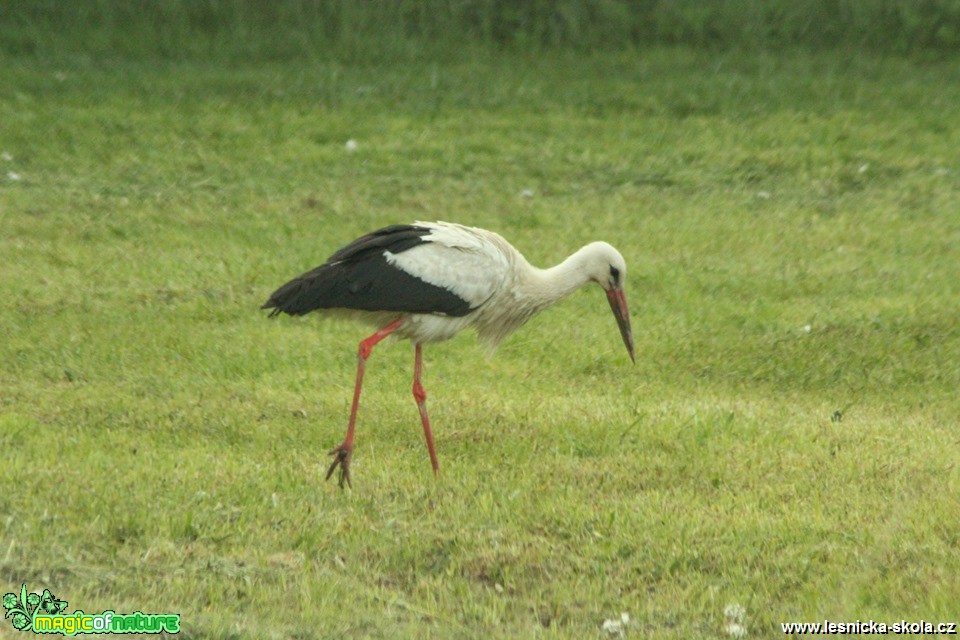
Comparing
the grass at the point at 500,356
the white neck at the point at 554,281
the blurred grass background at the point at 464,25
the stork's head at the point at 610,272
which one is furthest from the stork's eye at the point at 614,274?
the blurred grass background at the point at 464,25

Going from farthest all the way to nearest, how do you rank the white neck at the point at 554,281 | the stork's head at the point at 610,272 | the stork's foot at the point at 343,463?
the stork's head at the point at 610,272 → the white neck at the point at 554,281 → the stork's foot at the point at 343,463

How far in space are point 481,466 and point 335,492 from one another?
81 centimetres

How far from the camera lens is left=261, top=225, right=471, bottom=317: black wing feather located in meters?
6.40

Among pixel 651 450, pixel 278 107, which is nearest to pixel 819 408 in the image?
pixel 651 450

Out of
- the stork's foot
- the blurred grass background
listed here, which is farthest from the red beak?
the blurred grass background

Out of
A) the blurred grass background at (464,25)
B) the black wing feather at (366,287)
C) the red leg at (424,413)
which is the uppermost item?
the black wing feather at (366,287)

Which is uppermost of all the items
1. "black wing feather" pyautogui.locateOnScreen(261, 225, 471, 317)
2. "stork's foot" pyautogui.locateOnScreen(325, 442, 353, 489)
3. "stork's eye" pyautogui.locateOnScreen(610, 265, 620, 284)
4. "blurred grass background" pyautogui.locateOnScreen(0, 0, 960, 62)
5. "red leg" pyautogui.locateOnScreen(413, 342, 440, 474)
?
"black wing feather" pyautogui.locateOnScreen(261, 225, 471, 317)

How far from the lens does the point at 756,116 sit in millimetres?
13375

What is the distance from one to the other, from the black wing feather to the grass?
2.32ft

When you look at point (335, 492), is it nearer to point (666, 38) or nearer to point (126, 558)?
point (126, 558)

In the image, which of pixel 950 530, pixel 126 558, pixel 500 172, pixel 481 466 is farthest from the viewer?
pixel 500 172

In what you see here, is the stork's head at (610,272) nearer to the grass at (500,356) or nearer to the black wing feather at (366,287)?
the grass at (500,356)

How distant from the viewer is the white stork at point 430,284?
6.42 metres

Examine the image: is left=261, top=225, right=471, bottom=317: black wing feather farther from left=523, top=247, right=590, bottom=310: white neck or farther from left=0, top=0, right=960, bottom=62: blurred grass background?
left=0, top=0, right=960, bottom=62: blurred grass background
